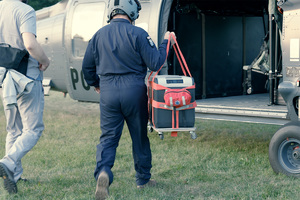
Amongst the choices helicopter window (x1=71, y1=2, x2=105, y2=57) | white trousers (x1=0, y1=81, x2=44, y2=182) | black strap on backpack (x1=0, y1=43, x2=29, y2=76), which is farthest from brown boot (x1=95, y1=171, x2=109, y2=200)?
helicopter window (x1=71, y1=2, x2=105, y2=57)

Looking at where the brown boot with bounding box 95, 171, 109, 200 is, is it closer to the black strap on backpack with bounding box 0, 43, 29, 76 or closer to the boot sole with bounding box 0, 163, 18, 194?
the boot sole with bounding box 0, 163, 18, 194

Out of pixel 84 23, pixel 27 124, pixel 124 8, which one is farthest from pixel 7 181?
pixel 84 23

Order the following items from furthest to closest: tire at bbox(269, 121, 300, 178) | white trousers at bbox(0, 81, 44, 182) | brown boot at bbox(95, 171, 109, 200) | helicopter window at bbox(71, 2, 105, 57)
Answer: helicopter window at bbox(71, 2, 105, 57) < tire at bbox(269, 121, 300, 178) < white trousers at bbox(0, 81, 44, 182) < brown boot at bbox(95, 171, 109, 200)

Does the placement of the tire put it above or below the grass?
above

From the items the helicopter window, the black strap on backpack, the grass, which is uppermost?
the helicopter window

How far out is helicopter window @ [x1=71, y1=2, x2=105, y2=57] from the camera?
7621 millimetres

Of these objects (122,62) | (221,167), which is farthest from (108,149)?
(221,167)

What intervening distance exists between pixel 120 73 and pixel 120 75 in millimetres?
29

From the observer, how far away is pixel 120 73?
4301mm

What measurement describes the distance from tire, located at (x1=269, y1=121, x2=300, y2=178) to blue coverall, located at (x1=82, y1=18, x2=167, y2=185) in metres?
1.64

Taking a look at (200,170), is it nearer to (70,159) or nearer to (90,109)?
(70,159)

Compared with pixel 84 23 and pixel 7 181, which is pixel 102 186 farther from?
pixel 84 23

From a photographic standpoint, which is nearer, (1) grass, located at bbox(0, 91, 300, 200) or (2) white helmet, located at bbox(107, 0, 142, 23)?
(2) white helmet, located at bbox(107, 0, 142, 23)

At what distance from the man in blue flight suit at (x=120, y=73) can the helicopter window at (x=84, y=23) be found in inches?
127
